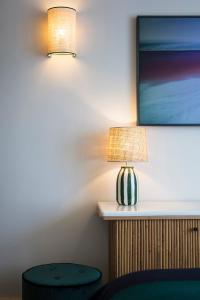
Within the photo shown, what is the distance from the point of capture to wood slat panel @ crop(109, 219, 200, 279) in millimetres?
2787

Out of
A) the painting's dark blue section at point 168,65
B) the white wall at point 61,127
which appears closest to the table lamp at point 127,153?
the white wall at point 61,127

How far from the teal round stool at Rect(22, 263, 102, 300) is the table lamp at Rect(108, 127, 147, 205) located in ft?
1.76

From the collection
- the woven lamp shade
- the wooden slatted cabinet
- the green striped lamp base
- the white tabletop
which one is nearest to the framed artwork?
the woven lamp shade

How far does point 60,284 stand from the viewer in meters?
2.54

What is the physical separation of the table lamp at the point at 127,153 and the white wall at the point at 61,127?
21 centimetres

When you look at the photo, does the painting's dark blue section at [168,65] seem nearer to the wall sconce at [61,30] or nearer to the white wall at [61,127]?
the white wall at [61,127]

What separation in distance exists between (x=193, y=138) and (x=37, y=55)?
123 centimetres

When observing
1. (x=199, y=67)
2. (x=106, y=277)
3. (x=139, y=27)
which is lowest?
(x=106, y=277)

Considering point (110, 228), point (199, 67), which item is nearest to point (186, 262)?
point (110, 228)

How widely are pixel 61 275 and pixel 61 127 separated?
3.35 feet

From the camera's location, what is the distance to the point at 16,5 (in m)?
3.18

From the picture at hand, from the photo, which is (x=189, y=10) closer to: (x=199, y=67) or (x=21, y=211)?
(x=199, y=67)

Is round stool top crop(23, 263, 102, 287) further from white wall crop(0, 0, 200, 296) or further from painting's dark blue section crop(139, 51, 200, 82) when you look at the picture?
painting's dark blue section crop(139, 51, 200, 82)

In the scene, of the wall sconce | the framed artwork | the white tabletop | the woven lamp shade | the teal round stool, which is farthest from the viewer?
the framed artwork
